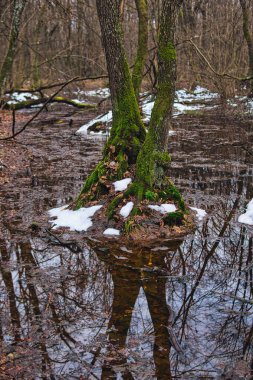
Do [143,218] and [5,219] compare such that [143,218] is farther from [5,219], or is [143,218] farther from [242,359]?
[242,359]

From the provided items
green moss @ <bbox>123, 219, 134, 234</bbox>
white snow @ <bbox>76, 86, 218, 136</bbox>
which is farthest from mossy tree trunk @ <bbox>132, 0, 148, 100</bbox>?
white snow @ <bbox>76, 86, 218, 136</bbox>

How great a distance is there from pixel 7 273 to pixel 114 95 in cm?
374

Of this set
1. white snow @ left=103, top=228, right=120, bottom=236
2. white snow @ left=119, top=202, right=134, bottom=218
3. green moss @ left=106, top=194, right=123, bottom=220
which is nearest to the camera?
white snow @ left=103, top=228, right=120, bottom=236

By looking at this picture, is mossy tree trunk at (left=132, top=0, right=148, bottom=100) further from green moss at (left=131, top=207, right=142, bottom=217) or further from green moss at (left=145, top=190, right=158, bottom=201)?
green moss at (left=131, top=207, right=142, bottom=217)

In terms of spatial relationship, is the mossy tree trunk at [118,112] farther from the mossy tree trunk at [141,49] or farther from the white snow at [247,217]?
the white snow at [247,217]

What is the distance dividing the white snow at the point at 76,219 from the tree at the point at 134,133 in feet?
0.77

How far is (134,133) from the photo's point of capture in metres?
7.85

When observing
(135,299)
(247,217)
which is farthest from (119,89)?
(135,299)

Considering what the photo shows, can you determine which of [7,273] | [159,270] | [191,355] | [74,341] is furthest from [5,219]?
[191,355]

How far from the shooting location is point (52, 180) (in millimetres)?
10688

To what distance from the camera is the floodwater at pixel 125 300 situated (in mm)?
3838

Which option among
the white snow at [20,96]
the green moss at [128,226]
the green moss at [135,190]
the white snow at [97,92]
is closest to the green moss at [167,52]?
the green moss at [135,190]

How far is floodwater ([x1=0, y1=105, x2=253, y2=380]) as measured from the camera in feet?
12.6

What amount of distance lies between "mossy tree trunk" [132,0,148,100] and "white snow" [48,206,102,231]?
3152 millimetres
